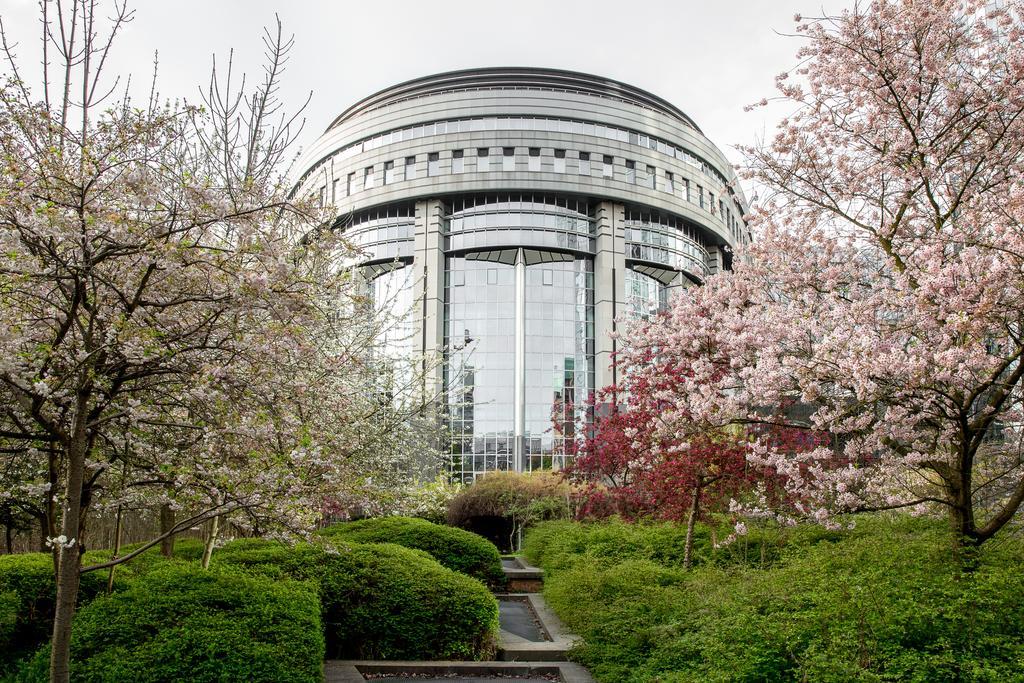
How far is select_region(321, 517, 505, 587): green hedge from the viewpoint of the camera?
12344 millimetres

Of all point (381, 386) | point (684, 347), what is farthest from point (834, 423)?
point (381, 386)

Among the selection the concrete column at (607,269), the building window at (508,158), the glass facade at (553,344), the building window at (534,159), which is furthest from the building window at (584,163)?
the glass facade at (553,344)

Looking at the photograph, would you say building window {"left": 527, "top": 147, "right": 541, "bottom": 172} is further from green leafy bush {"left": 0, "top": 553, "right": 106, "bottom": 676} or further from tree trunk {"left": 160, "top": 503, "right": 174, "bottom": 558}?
green leafy bush {"left": 0, "top": 553, "right": 106, "bottom": 676}

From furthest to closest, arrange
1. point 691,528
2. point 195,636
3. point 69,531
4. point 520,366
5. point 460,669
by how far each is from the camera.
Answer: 1. point 520,366
2. point 691,528
3. point 460,669
4. point 195,636
5. point 69,531

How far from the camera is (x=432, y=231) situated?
43.0 metres

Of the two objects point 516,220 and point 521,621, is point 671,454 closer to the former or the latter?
point 521,621

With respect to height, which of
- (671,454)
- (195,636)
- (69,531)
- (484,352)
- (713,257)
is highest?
(713,257)

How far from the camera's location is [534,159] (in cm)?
4259

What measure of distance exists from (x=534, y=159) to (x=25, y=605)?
38172mm

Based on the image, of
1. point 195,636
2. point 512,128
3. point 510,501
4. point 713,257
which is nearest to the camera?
point 195,636

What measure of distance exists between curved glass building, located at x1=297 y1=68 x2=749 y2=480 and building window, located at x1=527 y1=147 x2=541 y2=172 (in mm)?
73

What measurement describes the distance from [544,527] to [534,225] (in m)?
26.9

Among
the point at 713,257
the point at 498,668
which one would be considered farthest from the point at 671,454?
the point at 713,257

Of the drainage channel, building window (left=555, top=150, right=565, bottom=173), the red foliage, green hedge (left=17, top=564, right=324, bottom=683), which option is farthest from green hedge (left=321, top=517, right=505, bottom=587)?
building window (left=555, top=150, right=565, bottom=173)
